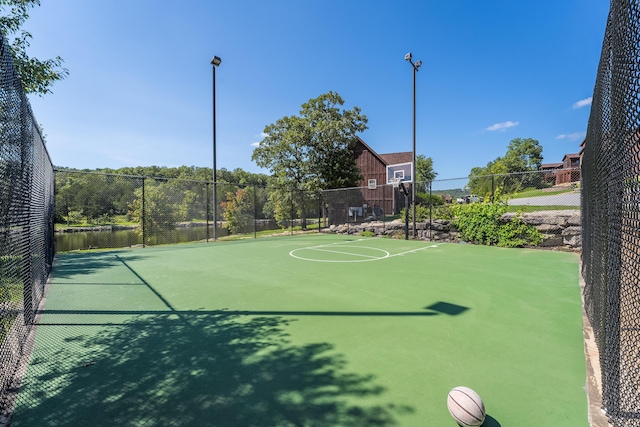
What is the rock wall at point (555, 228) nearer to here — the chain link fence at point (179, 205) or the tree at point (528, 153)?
the chain link fence at point (179, 205)

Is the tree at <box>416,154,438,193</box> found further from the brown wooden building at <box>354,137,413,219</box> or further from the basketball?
the basketball

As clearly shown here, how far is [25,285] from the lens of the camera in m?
3.02

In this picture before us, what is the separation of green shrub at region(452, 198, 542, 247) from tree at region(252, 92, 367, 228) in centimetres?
954

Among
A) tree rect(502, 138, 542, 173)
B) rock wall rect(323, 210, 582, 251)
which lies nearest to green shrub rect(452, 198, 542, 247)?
rock wall rect(323, 210, 582, 251)

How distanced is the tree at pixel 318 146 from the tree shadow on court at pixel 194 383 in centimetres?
1632

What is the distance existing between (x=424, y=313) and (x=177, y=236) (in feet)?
33.1

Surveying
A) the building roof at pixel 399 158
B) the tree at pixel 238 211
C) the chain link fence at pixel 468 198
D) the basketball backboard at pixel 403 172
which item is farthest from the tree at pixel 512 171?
the tree at pixel 238 211

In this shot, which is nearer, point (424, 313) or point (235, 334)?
point (235, 334)

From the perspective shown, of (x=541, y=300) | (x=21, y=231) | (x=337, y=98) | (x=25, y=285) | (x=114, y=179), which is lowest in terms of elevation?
(x=541, y=300)

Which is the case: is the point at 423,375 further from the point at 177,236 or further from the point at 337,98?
the point at 337,98

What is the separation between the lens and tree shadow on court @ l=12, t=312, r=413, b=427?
1.74 metres

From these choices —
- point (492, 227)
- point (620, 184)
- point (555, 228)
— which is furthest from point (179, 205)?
point (555, 228)

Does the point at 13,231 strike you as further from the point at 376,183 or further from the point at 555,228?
the point at 376,183

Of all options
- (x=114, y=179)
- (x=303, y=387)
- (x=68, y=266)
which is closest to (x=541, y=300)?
(x=303, y=387)
